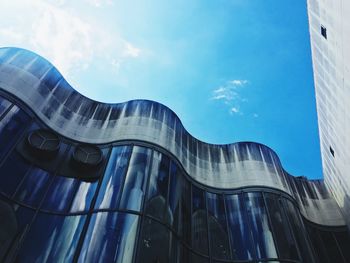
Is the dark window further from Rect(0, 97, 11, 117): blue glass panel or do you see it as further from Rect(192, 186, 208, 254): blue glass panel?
Rect(0, 97, 11, 117): blue glass panel

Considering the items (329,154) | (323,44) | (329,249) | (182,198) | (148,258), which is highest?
(323,44)

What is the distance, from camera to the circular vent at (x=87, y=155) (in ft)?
47.7

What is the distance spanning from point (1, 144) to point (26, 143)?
1158 mm

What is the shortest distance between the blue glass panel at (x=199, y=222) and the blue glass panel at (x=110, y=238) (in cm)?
413

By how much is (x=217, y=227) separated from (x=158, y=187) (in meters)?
4.22

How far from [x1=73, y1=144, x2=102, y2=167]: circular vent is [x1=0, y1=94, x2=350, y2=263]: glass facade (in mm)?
409

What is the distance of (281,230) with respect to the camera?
15227mm

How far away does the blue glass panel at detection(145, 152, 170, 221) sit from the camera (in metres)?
13.0

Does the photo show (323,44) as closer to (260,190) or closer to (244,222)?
(260,190)

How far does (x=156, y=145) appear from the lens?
1593cm

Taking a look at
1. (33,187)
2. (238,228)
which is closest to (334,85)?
(238,228)

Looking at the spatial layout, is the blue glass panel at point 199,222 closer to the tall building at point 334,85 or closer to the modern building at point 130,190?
the modern building at point 130,190

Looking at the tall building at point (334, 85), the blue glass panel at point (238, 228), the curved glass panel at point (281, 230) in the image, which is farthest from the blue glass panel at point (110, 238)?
the tall building at point (334, 85)

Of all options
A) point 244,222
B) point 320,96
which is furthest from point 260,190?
point 320,96
